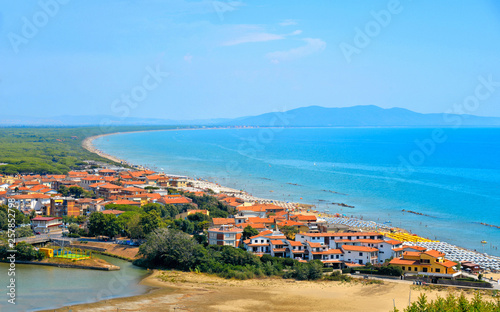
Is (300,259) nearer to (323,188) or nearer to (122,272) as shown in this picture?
(122,272)

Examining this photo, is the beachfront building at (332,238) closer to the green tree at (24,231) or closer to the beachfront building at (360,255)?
the beachfront building at (360,255)

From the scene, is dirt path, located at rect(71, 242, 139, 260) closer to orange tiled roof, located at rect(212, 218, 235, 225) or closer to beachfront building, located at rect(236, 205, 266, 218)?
orange tiled roof, located at rect(212, 218, 235, 225)

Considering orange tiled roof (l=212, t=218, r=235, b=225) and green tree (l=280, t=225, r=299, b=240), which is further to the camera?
orange tiled roof (l=212, t=218, r=235, b=225)

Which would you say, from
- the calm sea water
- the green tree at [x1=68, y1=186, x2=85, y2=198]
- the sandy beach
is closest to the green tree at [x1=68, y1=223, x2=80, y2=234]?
the sandy beach

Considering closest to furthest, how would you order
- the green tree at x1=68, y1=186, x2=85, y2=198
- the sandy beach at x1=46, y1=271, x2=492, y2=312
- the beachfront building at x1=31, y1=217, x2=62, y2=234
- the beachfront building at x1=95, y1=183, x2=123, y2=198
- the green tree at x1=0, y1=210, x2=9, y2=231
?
1. the sandy beach at x1=46, y1=271, x2=492, y2=312
2. the green tree at x1=0, y1=210, x2=9, y2=231
3. the beachfront building at x1=31, y1=217, x2=62, y2=234
4. the beachfront building at x1=95, y1=183, x2=123, y2=198
5. the green tree at x1=68, y1=186, x2=85, y2=198

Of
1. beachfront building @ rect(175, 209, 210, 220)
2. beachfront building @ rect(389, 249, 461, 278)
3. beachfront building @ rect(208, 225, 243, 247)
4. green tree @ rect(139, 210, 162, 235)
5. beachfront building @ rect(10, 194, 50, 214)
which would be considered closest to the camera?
beachfront building @ rect(389, 249, 461, 278)

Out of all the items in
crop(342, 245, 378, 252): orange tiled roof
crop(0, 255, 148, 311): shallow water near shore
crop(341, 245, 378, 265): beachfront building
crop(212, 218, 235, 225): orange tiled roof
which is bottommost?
crop(0, 255, 148, 311): shallow water near shore
